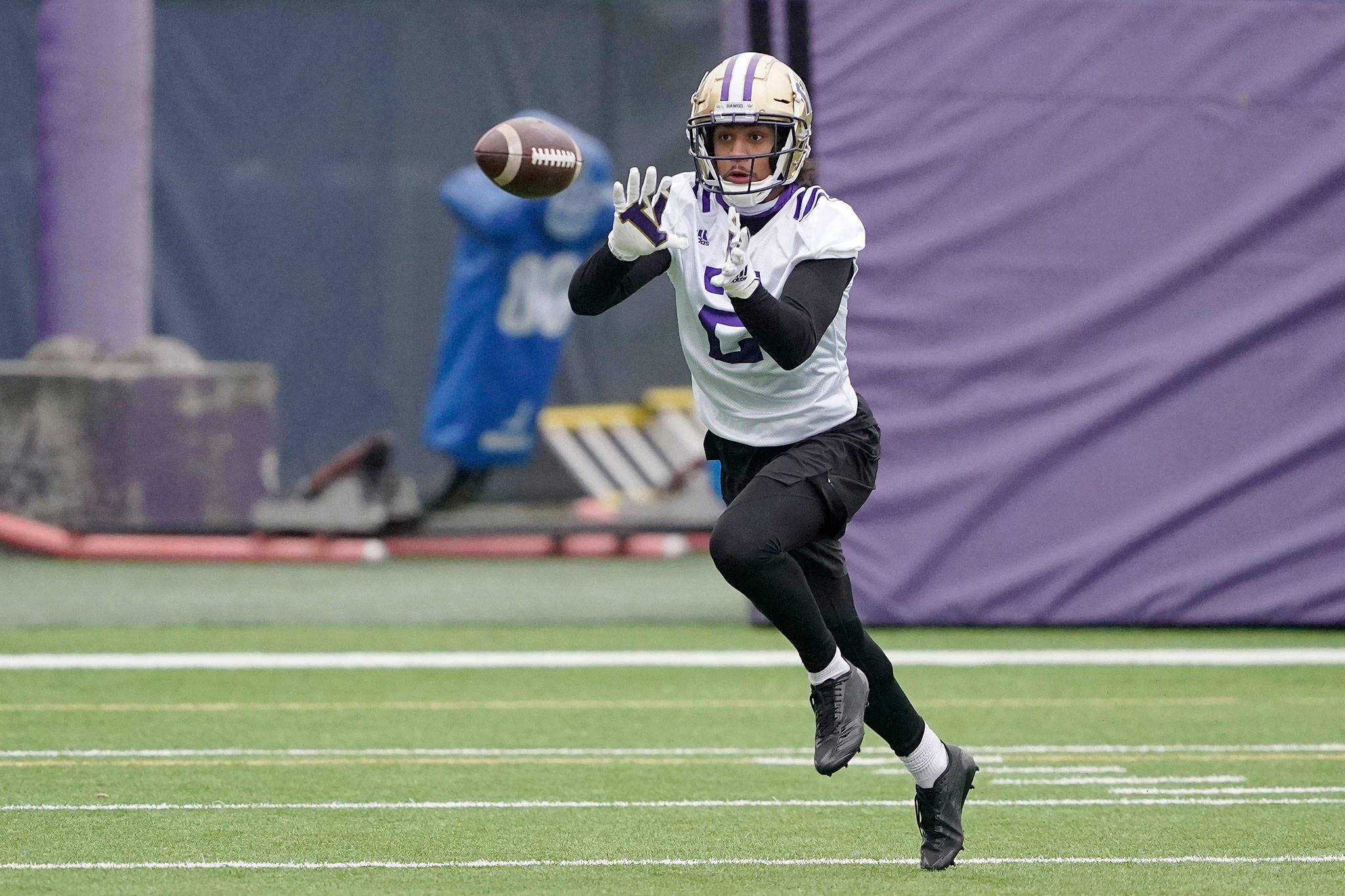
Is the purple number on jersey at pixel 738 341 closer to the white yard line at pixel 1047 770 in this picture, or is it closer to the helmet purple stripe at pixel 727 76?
the helmet purple stripe at pixel 727 76

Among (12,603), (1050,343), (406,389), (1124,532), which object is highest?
(1050,343)

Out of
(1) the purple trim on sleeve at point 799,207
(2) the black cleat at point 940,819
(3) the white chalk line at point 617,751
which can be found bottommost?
(3) the white chalk line at point 617,751

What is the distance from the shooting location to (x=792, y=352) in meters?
4.19

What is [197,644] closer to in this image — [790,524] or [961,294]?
[961,294]

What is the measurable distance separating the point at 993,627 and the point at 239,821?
197 inches

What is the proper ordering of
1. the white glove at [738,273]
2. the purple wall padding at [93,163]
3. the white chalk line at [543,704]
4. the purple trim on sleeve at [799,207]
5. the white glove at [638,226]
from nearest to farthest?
the white glove at [738,273]
the white glove at [638,226]
the purple trim on sleeve at [799,207]
the white chalk line at [543,704]
the purple wall padding at [93,163]

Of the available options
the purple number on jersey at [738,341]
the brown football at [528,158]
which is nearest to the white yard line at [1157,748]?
the purple number on jersey at [738,341]

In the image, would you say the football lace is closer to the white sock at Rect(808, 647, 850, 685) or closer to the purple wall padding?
the white sock at Rect(808, 647, 850, 685)

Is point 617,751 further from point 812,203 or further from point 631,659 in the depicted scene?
point 812,203

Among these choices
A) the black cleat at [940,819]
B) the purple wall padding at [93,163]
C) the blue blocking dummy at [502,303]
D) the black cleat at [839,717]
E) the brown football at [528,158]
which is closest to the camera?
the black cleat at [839,717]

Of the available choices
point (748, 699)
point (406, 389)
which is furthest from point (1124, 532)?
point (406, 389)

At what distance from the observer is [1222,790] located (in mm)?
5535

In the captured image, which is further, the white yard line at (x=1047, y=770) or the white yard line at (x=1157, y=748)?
the white yard line at (x=1157, y=748)

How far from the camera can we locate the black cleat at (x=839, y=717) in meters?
4.24
